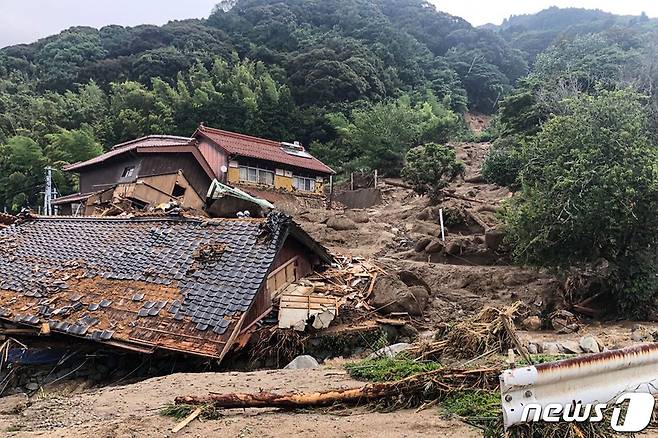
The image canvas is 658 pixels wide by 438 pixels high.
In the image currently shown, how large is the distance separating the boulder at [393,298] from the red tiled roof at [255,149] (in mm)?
15891

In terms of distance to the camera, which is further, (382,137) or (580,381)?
(382,137)

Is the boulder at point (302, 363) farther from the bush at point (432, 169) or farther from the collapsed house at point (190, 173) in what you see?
the bush at point (432, 169)

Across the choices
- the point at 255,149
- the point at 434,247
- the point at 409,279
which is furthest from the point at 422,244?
the point at 255,149

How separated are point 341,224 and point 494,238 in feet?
21.8

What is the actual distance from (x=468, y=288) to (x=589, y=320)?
3301 mm

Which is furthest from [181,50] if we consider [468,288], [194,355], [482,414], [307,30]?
[482,414]

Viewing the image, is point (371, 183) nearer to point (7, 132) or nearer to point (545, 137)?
point (545, 137)

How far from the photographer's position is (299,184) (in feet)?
88.2

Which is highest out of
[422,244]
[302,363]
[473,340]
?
[473,340]

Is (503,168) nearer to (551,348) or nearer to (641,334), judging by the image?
(641,334)

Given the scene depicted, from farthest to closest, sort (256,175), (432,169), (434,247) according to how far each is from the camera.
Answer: (256,175), (432,169), (434,247)

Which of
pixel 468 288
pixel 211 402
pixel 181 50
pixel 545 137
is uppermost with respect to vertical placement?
pixel 181 50

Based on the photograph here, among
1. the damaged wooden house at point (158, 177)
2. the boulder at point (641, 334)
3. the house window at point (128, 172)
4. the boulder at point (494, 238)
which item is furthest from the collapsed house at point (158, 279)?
the house window at point (128, 172)

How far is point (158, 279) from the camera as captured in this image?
8414 mm
